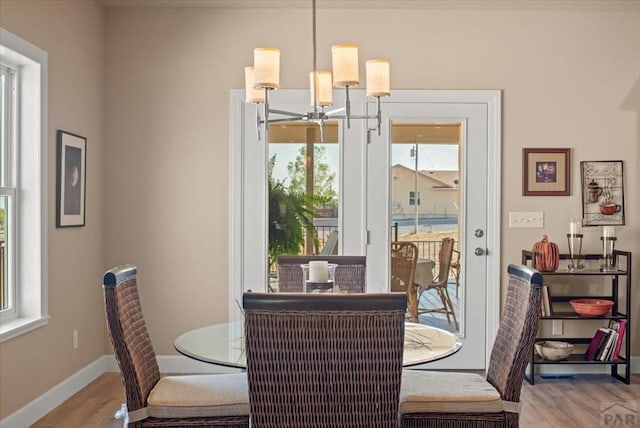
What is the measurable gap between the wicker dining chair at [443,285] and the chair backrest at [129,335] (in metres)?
2.60

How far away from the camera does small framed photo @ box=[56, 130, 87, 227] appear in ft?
12.9

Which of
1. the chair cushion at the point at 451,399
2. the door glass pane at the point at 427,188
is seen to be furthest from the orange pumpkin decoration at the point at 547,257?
the chair cushion at the point at 451,399

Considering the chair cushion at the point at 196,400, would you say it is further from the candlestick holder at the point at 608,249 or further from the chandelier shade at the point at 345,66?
the candlestick holder at the point at 608,249

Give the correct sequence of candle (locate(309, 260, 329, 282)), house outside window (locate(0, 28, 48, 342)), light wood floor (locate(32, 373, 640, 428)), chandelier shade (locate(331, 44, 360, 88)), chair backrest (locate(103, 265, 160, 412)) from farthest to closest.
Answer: light wood floor (locate(32, 373, 640, 428)) → house outside window (locate(0, 28, 48, 342)) → candle (locate(309, 260, 329, 282)) → chandelier shade (locate(331, 44, 360, 88)) → chair backrest (locate(103, 265, 160, 412))

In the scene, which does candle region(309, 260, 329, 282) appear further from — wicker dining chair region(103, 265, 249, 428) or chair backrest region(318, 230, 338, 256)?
chair backrest region(318, 230, 338, 256)

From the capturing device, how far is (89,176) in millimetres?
4480

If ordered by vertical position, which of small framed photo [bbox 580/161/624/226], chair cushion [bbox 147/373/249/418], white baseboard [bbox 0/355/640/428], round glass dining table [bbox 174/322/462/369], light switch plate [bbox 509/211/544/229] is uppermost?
small framed photo [bbox 580/161/624/226]

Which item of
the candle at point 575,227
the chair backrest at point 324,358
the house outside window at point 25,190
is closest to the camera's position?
the chair backrest at point 324,358

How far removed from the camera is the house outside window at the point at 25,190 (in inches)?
141

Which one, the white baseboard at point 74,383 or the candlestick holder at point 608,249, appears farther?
the candlestick holder at point 608,249

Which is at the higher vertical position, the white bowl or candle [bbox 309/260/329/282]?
candle [bbox 309/260/329/282]

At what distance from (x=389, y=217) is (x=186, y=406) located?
2589 millimetres

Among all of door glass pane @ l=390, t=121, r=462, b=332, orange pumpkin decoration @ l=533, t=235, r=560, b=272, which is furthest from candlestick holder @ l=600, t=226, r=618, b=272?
door glass pane @ l=390, t=121, r=462, b=332

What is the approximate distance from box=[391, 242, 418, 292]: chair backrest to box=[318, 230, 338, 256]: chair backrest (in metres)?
0.42
